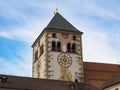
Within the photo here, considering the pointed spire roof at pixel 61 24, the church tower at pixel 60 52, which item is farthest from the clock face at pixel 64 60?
the pointed spire roof at pixel 61 24

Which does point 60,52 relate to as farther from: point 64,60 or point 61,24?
point 61,24

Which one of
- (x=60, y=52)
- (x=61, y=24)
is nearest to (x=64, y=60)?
(x=60, y=52)

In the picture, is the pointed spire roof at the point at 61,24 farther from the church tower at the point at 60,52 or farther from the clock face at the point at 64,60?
the clock face at the point at 64,60

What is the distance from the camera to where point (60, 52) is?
89.2 m

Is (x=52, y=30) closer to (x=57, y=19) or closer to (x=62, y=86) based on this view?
(x=57, y=19)

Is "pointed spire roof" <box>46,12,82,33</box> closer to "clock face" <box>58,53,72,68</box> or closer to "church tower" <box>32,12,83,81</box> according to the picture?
"church tower" <box>32,12,83,81</box>

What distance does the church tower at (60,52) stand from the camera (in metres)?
87.8

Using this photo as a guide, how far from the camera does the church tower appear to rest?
288ft

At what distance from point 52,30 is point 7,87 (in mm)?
27374

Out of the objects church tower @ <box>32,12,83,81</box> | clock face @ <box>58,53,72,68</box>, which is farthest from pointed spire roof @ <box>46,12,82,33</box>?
clock face @ <box>58,53,72,68</box>

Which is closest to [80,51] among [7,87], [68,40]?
[68,40]

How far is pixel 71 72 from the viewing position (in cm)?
8856

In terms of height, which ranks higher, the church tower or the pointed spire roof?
the pointed spire roof

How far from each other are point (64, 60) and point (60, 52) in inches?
63.5
